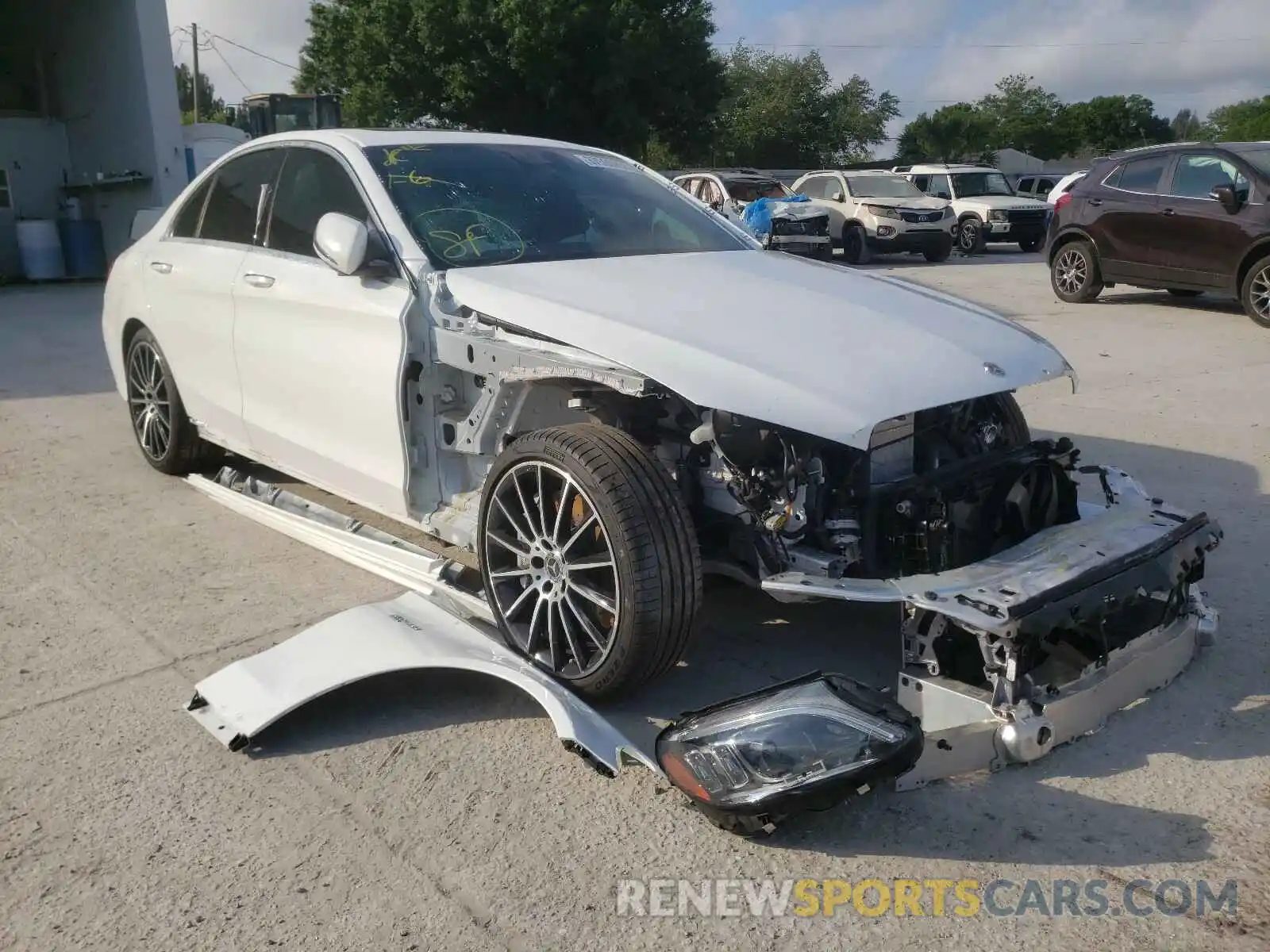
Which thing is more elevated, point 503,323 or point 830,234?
point 503,323

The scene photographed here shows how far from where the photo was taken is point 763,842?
277 cm

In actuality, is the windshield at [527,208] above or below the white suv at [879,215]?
above

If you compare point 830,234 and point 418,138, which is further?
point 830,234

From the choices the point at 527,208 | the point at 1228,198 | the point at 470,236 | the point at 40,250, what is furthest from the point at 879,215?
the point at 470,236

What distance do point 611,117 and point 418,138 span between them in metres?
26.1

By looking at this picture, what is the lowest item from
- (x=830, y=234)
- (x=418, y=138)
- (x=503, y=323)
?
(x=830, y=234)

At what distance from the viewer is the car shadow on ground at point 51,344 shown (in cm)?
871

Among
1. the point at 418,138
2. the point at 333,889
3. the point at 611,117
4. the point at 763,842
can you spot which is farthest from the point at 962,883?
the point at 611,117

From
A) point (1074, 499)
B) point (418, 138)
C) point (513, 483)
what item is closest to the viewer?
point (513, 483)

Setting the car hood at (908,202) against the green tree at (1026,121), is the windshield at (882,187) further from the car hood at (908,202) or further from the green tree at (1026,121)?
the green tree at (1026,121)

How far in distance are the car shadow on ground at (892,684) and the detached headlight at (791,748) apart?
22cm

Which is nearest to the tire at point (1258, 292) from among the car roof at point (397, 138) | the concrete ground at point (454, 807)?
the concrete ground at point (454, 807)

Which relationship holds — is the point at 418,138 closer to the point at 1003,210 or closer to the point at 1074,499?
the point at 1074,499

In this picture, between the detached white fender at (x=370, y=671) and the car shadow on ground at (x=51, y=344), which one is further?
the car shadow on ground at (x=51, y=344)
